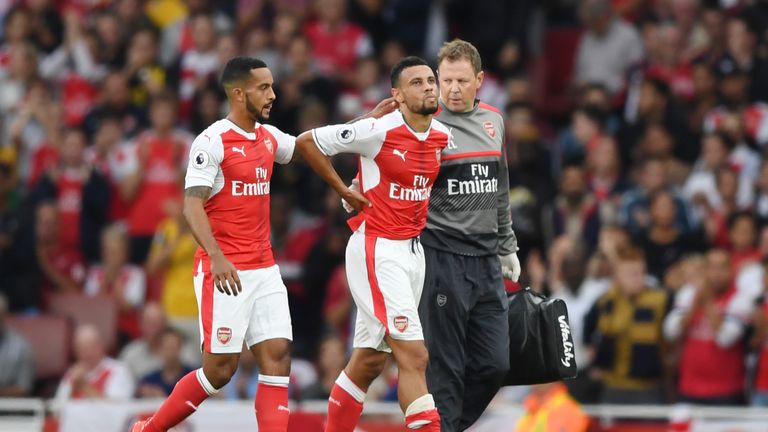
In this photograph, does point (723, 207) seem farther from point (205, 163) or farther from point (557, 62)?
point (205, 163)

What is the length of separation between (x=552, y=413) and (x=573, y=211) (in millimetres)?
4029

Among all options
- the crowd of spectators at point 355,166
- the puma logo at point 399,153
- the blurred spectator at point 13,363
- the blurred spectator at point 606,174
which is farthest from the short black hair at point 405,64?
the blurred spectator at point 13,363

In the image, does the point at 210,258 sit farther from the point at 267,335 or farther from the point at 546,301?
the point at 546,301

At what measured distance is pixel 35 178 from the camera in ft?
57.4

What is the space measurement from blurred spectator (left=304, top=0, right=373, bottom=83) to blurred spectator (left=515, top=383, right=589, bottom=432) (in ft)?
23.0

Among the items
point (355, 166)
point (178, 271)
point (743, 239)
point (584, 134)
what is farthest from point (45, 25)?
point (743, 239)

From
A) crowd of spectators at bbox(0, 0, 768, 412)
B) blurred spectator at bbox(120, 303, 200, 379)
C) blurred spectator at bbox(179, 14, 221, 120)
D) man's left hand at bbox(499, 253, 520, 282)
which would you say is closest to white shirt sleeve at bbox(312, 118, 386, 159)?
man's left hand at bbox(499, 253, 520, 282)

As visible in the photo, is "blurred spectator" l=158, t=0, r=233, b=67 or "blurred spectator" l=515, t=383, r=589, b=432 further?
"blurred spectator" l=158, t=0, r=233, b=67

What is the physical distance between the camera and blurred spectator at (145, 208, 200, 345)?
1608cm

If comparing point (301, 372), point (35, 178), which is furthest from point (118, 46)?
point (301, 372)

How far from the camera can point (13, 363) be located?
15.4m

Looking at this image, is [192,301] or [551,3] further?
[551,3]

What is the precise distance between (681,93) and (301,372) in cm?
525

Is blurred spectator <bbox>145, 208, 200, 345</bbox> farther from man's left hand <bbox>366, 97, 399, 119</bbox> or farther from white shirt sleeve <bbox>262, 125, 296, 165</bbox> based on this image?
man's left hand <bbox>366, 97, 399, 119</bbox>
